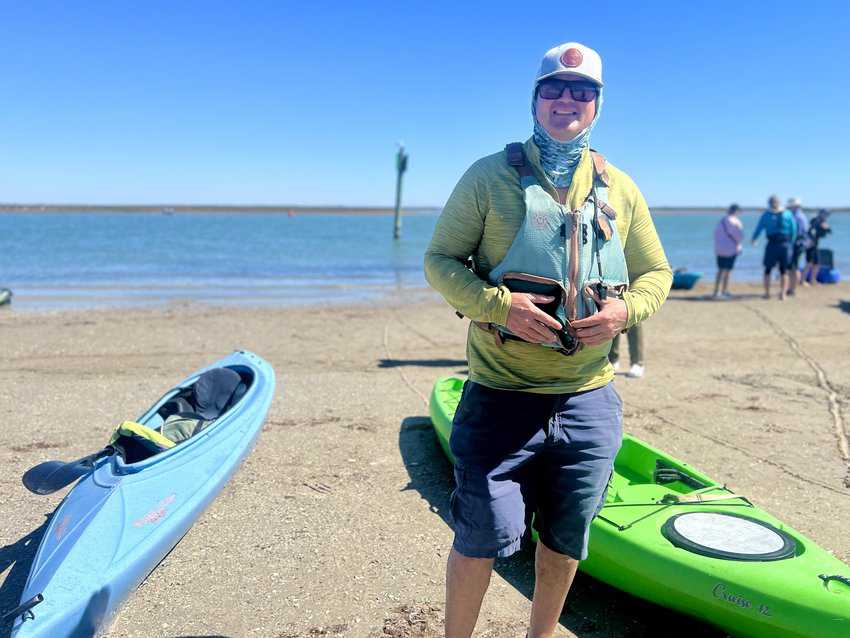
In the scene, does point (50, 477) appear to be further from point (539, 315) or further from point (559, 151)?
point (559, 151)

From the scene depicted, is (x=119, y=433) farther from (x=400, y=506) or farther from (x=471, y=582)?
(x=471, y=582)

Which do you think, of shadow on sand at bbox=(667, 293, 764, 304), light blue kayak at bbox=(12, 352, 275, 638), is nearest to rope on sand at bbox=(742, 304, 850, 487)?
shadow on sand at bbox=(667, 293, 764, 304)

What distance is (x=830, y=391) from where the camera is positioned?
685 centimetres

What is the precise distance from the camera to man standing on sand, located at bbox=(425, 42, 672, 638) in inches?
77.6

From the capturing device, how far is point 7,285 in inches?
719

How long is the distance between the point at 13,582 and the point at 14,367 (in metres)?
5.46

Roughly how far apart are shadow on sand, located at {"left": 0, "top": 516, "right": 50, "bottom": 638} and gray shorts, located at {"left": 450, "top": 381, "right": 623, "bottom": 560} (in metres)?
2.23

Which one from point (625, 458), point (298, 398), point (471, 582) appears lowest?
point (298, 398)

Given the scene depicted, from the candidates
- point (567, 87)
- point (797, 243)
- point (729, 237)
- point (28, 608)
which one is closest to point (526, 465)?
point (567, 87)

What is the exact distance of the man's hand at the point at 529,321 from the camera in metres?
1.91

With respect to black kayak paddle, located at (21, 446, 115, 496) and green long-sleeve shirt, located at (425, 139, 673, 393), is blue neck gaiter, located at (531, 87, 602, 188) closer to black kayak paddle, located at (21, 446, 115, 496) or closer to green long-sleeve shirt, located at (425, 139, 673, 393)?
green long-sleeve shirt, located at (425, 139, 673, 393)

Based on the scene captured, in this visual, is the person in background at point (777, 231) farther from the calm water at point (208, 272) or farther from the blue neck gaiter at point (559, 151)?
the blue neck gaiter at point (559, 151)

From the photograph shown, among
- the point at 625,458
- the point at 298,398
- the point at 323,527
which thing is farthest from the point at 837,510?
the point at 298,398

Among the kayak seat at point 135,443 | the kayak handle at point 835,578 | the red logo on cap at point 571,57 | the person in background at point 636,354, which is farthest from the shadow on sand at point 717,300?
the red logo on cap at point 571,57
